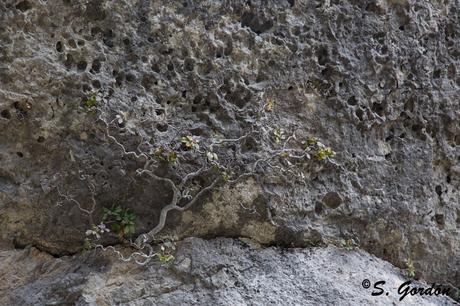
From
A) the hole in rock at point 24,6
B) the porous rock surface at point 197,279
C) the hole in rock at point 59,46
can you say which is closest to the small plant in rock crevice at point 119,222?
the porous rock surface at point 197,279

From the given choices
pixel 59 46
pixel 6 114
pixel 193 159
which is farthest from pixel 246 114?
pixel 6 114

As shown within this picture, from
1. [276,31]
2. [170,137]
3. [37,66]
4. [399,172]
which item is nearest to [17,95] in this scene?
[37,66]

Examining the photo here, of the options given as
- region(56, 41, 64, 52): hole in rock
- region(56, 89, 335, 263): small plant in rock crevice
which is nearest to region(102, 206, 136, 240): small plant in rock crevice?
region(56, 89, 335, 263): small plant in rock crevice

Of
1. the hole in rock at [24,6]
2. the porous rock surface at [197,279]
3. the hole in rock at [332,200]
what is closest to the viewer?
the porous rock surface at [197,279]

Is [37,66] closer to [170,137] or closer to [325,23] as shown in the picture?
[170,137]

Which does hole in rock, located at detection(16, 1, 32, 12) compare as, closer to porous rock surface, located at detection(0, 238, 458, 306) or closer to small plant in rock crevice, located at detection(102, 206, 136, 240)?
small plant in rock crevice, located at detection(102, 206, 136, 240)

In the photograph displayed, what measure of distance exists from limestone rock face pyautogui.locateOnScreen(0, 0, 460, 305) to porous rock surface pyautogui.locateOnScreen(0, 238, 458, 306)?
0.7 inches

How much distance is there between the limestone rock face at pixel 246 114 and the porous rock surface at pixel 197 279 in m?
0.02

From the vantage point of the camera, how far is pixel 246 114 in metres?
2.95

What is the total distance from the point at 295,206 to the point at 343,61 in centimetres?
92

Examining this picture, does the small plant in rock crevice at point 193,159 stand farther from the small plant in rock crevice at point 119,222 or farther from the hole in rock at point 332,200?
A: the hole in rock at point 332,200

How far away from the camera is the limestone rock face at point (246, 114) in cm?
266

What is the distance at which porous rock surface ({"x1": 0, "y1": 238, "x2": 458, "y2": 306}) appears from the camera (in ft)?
8.43

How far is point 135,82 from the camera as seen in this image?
2.81 metres
